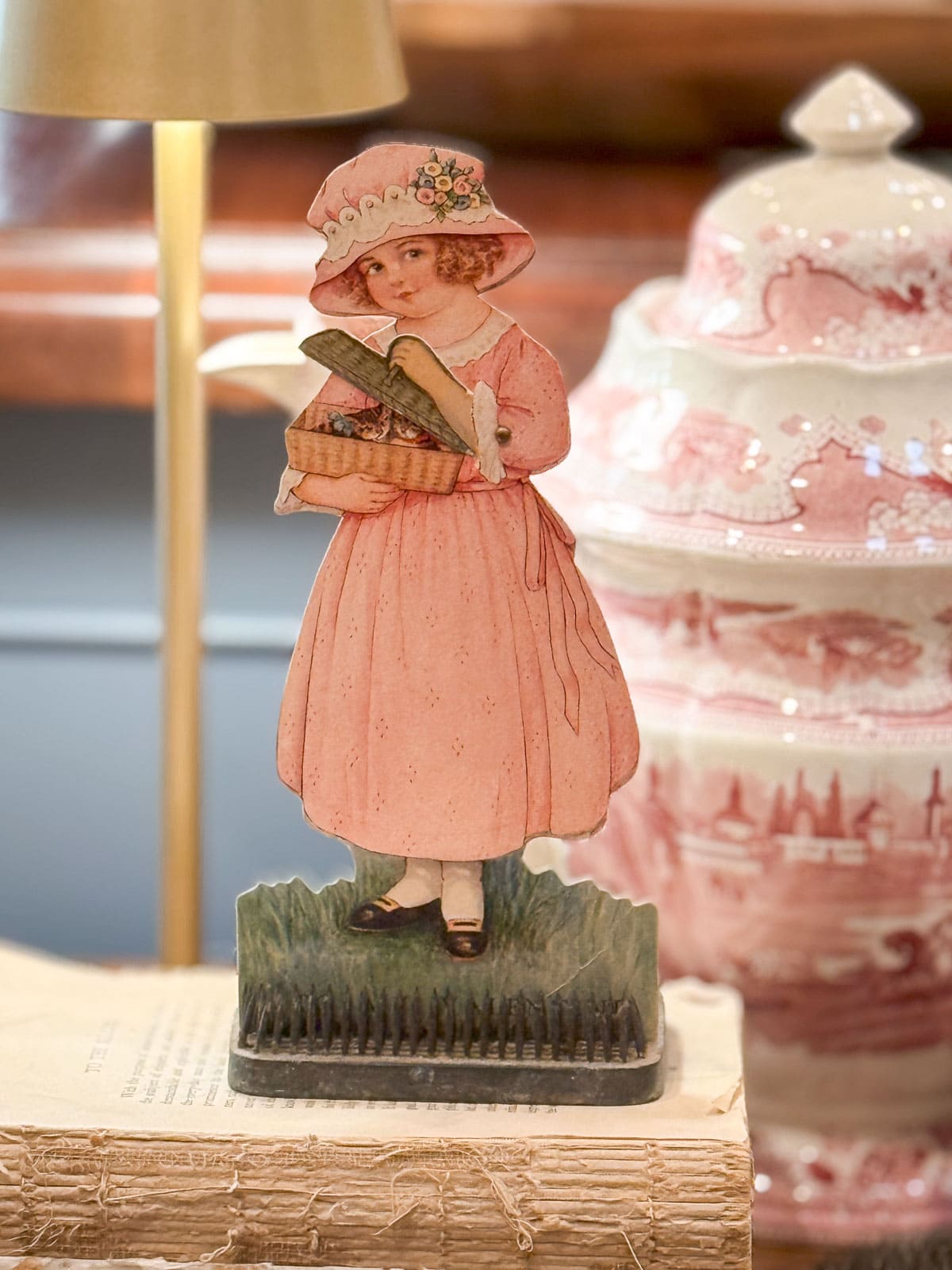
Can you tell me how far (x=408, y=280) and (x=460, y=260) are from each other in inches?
0.9

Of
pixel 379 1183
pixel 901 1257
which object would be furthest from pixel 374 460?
pixel 901 1257

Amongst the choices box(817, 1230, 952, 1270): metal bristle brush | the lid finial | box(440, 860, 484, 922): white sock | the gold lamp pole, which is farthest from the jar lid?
box(817, 1230, 952, 1270): metal bristle brush

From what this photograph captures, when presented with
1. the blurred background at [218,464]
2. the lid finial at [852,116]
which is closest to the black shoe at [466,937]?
the lid finial at [852,116]

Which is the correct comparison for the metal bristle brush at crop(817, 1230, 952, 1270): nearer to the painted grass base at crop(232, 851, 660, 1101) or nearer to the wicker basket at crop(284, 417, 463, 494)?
the painted grass base at crop(232, 851, 660, 1101)

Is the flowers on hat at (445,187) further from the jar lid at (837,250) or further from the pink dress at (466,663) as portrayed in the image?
the jar lid at (837,250)

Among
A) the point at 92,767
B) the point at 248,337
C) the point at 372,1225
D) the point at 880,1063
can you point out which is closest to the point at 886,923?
the point at 880,1063

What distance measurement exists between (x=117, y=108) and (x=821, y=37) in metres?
0.79

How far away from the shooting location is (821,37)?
4.89 feet

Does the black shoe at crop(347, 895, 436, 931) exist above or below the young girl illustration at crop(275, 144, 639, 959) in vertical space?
below

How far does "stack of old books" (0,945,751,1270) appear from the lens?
2.68 feet

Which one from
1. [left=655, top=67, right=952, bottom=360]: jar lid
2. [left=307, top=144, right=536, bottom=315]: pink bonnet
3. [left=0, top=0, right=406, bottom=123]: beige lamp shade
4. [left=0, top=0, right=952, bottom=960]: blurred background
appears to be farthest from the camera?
[left=0, top=0, right=952, bottom=960]: blurred background

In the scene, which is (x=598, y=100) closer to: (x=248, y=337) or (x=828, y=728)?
(x=248, y=337)

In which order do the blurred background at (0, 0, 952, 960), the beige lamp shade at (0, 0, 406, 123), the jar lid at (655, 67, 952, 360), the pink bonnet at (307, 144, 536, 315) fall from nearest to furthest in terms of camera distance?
1. the pink bonnet at (307, 144, 536, 315)
2. the beige lamp shade at (0, 0, 406, 123)
3. the jar lid at (655, 67, 952, 360)
4. the blurred background at (0, 0, 952, 960)

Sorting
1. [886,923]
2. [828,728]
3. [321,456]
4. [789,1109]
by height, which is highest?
[321,456]
